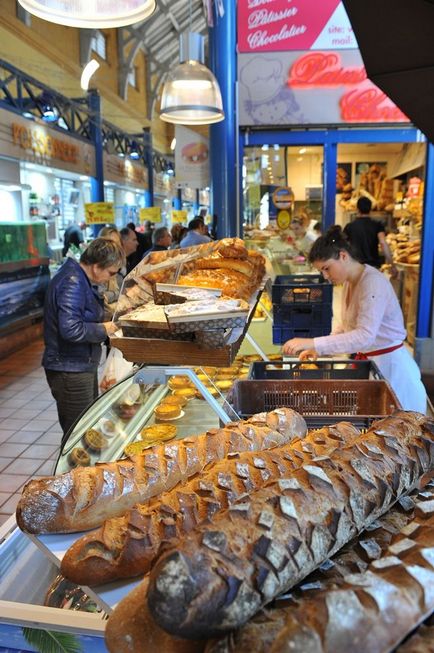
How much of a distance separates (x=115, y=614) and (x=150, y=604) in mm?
218

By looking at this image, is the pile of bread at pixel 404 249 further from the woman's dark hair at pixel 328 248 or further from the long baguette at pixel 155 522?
the long baguette at pixel 155 522

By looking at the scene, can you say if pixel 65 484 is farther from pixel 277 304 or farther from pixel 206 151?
pixel 206 151

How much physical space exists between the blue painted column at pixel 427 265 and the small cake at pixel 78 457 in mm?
6212

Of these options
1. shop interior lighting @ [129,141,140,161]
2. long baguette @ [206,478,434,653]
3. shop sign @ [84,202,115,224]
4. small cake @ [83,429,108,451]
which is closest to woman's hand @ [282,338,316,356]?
small cake @ [83,429,108,451]

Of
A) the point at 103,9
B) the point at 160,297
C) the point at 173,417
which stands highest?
the point at 103,9

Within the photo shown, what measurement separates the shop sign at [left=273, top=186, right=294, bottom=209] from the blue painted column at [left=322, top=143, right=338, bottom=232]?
460mm

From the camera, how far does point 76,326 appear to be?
3.59 metres

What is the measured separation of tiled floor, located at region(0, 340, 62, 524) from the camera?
4.45 m

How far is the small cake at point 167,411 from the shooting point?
8.39 ft

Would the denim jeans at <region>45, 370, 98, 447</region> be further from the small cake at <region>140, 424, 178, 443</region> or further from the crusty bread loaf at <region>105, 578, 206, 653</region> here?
the crusty bread loaf at <region>105, 578, 206, 653</region>

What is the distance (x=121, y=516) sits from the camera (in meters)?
1.22

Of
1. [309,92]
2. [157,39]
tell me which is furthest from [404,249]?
[157,39]

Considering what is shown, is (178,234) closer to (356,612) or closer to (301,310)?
(301,310)

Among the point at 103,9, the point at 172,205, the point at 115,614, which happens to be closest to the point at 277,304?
the point at 103,9
